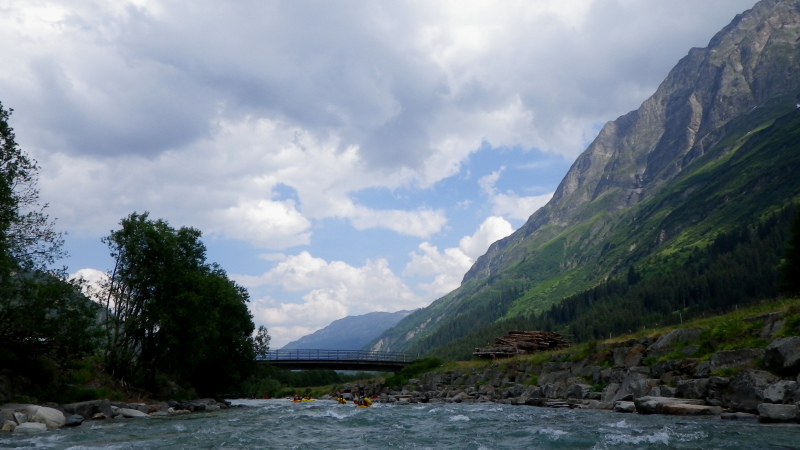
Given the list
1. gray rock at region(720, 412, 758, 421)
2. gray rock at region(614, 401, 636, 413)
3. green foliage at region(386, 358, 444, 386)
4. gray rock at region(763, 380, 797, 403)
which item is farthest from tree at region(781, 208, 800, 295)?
A: gray rock at region(720, 412, 758, 421)

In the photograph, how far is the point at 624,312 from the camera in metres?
172

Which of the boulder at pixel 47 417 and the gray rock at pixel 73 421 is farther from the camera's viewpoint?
the gray rock at pixel 73 421

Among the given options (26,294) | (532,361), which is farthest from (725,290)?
(26,294)

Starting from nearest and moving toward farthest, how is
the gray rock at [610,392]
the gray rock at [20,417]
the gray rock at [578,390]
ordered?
the gray rock at [20,417] < the gray rock at [610,392] < the gray rock at [578,390]

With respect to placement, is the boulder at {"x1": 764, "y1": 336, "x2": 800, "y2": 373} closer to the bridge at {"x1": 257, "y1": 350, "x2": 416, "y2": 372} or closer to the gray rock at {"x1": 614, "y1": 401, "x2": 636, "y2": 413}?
the gray rock at {"x1": 614, "y1": 401, "x2": 636, "y2": 413}

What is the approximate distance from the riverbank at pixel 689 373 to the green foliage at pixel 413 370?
91.3 ft

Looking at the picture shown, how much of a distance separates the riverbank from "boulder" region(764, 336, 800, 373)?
0.13 feet

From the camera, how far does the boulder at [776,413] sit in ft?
67.9

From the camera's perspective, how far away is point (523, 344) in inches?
2945

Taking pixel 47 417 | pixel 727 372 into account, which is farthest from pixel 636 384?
pixel 47 417

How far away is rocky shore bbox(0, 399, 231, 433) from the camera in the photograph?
2642 centimetres

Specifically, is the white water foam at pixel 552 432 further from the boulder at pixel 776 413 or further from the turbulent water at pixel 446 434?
the boulder at pixel 776 413

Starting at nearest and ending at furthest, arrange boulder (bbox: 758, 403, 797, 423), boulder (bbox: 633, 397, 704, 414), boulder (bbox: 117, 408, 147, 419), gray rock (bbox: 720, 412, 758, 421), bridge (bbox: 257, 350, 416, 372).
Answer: boulder (bbox: 758, 403, 797, 423), gray rock (bbox: 720, 412, 758, 421), boulder (bbox: 633, 397, 704, 414), boulder (bbox: 117, 408, 147, 419), bridge (bbox: 257, 350, 416, 372)

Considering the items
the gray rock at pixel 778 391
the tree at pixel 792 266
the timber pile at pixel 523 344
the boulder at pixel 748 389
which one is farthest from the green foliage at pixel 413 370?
the gray rock at pixel 778 391
